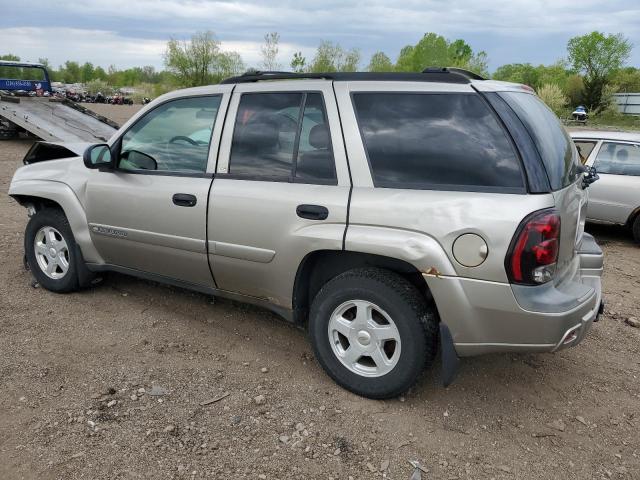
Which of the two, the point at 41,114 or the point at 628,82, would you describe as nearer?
the point at 41,114

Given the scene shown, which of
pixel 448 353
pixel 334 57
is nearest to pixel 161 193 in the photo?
pixel 448 353

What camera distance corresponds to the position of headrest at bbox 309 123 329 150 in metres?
3.16

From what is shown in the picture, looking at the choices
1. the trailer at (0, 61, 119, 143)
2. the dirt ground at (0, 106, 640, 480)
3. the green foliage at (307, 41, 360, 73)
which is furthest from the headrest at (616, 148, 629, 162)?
the green foliage at (307, 41, 360, 73)

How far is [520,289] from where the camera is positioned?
8.64ft

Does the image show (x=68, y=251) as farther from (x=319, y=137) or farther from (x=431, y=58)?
(x=431, y=58)

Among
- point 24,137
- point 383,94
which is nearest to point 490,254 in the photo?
point 383,94

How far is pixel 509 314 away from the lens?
2.67 m

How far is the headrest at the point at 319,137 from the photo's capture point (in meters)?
3.16

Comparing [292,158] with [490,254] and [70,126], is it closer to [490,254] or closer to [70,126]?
[490,254]

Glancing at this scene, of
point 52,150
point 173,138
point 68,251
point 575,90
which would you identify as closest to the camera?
point 173,138

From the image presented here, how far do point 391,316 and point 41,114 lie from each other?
531 inches

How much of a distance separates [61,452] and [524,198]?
2.63m

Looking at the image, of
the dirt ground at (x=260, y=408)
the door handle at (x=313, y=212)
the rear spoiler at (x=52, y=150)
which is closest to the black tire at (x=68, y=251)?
the dirt ground at (x=260, y=408)

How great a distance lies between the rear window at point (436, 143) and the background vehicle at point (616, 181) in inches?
210
